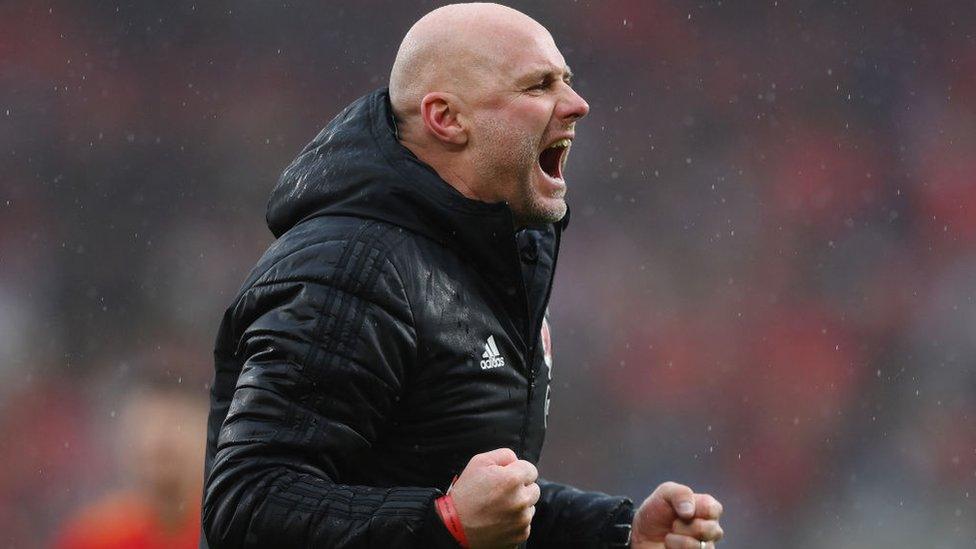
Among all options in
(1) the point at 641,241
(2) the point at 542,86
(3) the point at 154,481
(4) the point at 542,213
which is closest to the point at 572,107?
(2) the point at 542,86

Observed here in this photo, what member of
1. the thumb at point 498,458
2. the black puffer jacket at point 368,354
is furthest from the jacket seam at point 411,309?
the thumb at point 498,458

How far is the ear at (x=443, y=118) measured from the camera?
2416mm

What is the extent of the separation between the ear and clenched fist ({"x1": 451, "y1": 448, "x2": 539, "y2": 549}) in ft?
2.27

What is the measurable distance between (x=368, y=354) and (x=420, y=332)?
0.13 meters

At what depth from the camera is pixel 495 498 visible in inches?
75.0

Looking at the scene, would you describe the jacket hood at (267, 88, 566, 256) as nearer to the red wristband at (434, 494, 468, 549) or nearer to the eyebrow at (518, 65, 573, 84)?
the eyebrow at (518, 65, 573, 84)

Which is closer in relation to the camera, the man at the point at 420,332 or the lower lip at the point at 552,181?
the man at the point at 420,332

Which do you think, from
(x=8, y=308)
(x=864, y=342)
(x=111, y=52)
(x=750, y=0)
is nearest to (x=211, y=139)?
(x=111, y=52)

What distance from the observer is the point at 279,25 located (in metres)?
7.94

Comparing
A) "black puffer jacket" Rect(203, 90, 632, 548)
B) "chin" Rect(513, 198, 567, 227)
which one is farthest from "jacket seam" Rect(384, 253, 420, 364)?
"chin" Rect(513, 198, 567, 227)

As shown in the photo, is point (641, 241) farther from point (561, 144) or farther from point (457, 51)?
point (457, 51)

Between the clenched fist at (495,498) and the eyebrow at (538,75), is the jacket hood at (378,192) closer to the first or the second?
the eyebrow at (538,75)

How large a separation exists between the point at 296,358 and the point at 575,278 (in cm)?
575

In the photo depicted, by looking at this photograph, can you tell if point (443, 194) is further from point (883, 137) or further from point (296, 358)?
point (883, 137)
